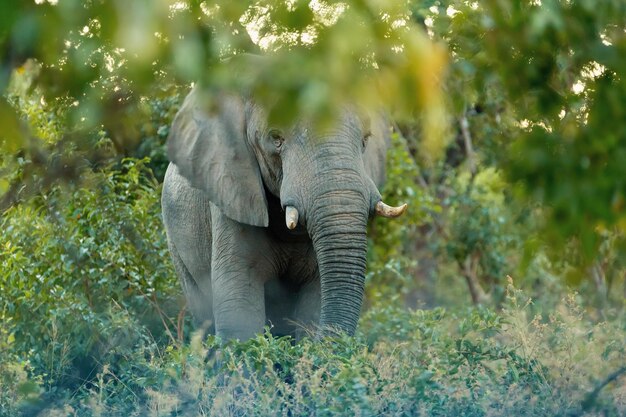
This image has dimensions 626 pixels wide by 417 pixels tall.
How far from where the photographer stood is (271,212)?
7.47 meters

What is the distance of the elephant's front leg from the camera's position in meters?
7.24

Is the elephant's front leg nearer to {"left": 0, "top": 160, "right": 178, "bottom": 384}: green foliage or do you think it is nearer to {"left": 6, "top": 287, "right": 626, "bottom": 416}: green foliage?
{"left": 0, "top": 160, "right": 178, "bottom": 384}: green foliage

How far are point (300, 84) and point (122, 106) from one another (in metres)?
1.08

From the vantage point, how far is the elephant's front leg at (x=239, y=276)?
7238 millimetres

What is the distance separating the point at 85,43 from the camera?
2148mm

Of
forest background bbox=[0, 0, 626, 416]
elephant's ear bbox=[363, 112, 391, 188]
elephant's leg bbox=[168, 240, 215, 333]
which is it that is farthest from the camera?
elephant's leg bbox=[168, 240, 215, 333]

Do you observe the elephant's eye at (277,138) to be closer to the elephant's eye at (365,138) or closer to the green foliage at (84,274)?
the elephant's eye at (365,138)

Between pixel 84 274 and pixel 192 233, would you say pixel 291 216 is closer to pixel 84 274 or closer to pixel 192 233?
pixel 192 233

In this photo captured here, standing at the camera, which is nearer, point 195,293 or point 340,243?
point 340,243

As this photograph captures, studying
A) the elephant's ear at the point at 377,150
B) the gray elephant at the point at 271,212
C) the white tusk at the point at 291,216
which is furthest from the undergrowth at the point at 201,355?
the elephant's ear at the point at 377,150

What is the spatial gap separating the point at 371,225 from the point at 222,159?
428 centimetres

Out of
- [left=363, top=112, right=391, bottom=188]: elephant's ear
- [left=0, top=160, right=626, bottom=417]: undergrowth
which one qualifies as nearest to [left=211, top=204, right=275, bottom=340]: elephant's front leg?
[left=0, top=160, right=626, bottom=417]: undergrowth

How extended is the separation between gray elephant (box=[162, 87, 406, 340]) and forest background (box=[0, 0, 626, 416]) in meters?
0.53

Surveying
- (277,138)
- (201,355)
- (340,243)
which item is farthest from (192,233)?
(201,355)
